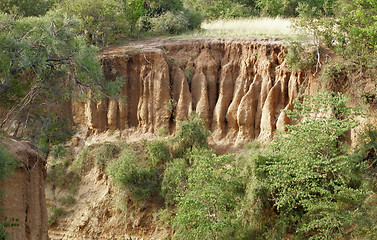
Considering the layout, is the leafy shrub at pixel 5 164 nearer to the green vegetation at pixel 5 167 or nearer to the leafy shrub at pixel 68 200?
the green vegetation at pixel 5 167

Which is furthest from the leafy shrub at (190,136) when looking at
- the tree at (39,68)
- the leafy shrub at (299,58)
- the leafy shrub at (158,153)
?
the leafy shrub at (299,58)

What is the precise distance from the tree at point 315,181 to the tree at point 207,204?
1.36 metres

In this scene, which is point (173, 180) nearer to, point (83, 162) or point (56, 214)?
point (83, 162)

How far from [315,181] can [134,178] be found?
284 inches

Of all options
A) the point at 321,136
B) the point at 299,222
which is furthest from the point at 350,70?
the point at 299,222

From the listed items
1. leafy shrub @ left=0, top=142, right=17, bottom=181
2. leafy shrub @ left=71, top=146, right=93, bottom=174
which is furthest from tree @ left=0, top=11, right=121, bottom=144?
leafy shrub @ left=71, top=146, right=93, bottom=174

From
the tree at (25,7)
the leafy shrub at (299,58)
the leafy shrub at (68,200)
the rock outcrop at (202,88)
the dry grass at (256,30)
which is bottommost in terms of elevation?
the leafy shrub at (68,200)

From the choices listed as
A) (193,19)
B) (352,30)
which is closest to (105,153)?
(193,19)

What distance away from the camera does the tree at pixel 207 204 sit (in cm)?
1461

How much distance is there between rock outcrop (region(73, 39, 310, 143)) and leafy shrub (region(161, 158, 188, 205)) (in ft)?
8.01

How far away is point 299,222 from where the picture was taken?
14.8 metres

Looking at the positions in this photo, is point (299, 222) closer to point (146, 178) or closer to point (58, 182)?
point (146, 178)

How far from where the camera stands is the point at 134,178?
60.2 feet

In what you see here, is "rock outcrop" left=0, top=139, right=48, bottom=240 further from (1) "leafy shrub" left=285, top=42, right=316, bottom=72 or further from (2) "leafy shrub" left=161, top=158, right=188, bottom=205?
(1) "leafy shrub" left=285, top=42, right=316, bottom=72
